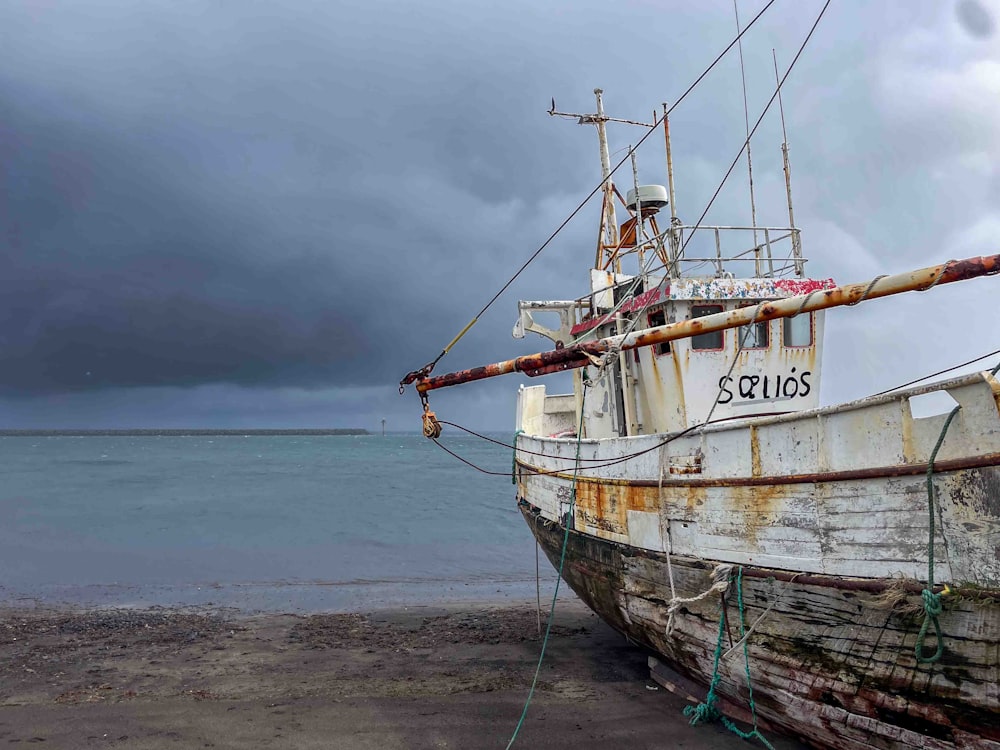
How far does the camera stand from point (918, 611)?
4914mm

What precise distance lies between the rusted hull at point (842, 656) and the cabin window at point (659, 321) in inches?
107

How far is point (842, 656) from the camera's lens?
551 cm

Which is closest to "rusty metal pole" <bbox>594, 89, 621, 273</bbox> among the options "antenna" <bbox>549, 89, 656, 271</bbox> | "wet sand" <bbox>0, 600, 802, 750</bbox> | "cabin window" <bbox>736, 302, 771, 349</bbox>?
"antenna" <bbox>549, 89, 656, 271</bbox>

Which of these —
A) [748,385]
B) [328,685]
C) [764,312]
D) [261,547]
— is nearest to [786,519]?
[764,312]

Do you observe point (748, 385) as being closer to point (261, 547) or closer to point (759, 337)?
point (759, 337)

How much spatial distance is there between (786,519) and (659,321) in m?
4.04

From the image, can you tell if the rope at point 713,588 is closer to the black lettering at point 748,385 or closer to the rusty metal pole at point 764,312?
the rusty metal pole at point 764,312

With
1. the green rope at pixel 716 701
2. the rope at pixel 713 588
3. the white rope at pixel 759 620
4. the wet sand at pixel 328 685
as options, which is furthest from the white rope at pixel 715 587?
the wet sand at pixel 328 685

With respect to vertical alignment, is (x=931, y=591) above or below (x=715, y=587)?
above

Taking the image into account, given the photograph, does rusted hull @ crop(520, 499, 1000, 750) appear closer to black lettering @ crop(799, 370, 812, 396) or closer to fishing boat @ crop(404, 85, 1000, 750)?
fishing boat @ crop(404, 85, 1000, 750)

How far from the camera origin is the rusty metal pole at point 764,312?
17.3 feet

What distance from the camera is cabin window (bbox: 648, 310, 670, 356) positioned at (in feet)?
29.7

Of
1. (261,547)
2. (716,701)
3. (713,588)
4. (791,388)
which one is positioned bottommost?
(261,547)

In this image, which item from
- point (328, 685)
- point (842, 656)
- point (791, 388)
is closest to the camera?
point (842, 656)
